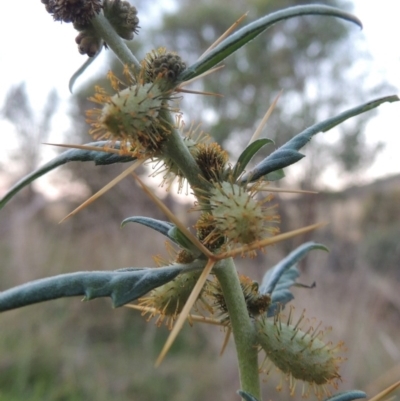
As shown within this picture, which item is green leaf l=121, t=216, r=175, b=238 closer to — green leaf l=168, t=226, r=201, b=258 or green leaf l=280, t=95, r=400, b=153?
green leaf l=168, t=226, r=201, b=258

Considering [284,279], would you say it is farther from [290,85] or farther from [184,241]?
[290,85]

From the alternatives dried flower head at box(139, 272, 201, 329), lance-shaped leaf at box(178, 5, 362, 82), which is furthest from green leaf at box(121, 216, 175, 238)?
lance-shaped leaf at box(178, 5, 362, 82)

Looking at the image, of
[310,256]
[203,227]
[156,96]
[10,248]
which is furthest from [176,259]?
[310,256]

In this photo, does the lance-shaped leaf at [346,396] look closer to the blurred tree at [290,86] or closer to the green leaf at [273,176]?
the green leaf at [273,176]

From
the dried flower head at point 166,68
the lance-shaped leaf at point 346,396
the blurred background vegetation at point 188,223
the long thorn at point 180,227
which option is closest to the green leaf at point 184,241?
the long thorn at point 180,227

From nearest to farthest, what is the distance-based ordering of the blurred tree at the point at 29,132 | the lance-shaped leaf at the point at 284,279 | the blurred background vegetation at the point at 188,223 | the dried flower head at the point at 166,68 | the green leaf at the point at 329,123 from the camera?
the dried flower head at the point at 166,68 → the green leaf at the point at 329,123 → the lance-shaped leaf at the point at 284,279 → the blurred background vegetation at the point at 188,223 → the blurred tree at the point at 29,132
